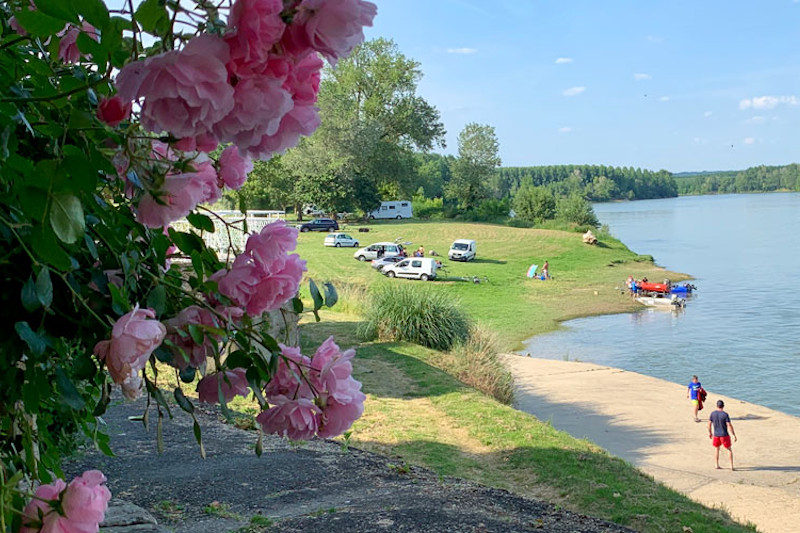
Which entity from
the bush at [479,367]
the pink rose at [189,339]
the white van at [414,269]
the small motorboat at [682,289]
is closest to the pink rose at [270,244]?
the pink rose at [189,339]

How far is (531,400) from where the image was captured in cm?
1501

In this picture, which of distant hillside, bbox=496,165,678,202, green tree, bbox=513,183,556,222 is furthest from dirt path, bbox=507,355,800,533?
distant hillside, bbox=496,165,678,202

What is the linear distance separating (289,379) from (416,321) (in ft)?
43.9

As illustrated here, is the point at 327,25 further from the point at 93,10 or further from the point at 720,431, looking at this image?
the point at 720,431

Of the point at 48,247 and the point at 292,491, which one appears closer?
the point at 48,247

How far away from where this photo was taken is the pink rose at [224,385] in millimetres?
1142

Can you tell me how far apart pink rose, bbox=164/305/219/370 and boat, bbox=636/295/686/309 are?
105 feet

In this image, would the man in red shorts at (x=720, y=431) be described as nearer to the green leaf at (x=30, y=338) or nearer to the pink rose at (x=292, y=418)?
the pink rose at (x=292, y=418)

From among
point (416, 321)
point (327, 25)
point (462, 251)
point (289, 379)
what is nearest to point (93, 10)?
point (327, 25)

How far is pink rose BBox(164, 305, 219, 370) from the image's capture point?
1.09m

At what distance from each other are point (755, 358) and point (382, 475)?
1873 centimetres

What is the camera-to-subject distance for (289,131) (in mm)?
802

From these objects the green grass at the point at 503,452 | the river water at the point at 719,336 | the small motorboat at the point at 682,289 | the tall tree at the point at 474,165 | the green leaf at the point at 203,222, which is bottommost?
the river water at the point at 719,336

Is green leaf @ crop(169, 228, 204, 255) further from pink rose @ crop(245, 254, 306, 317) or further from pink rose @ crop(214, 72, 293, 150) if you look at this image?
pink rose @ crop(214, 72, 293, 150)
